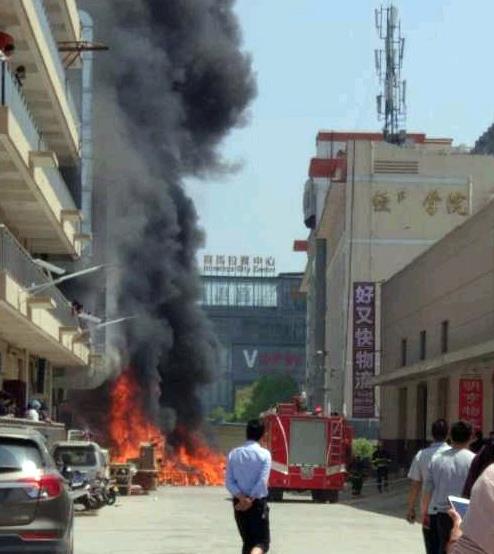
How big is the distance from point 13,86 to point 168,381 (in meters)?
45.4

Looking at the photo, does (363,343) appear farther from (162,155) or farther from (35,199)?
(35,199)

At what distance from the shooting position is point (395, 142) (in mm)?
105938

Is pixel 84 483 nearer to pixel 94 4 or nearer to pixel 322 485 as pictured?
pixel 322 485

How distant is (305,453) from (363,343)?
25.9 m

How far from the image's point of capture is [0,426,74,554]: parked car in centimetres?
1350

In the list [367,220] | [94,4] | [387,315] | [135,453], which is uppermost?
[94,4]

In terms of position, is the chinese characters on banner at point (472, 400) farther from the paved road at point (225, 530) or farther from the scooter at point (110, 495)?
the scooter at point (110, 495)

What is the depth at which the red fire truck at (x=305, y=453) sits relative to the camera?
140ft

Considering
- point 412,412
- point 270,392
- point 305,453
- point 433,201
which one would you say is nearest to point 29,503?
point 305,453

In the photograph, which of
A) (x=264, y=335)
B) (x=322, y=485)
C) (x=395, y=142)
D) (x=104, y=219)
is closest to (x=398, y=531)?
(x=322, y=485)

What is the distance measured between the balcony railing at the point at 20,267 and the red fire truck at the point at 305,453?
655cm

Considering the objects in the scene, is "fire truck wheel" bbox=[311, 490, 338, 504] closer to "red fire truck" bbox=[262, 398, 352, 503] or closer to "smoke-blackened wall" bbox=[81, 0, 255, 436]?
"red fire truck" bbox=[262, 398, 352, 503]

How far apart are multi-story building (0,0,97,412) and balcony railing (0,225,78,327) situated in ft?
0.07

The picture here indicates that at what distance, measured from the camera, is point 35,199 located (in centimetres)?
3578
